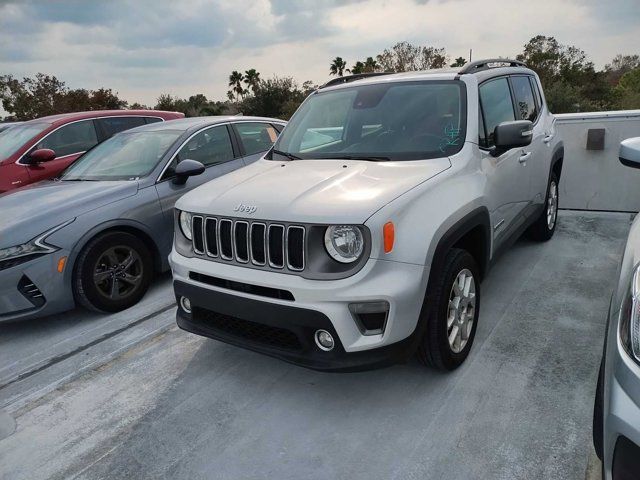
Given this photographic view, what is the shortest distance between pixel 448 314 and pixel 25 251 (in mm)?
3131

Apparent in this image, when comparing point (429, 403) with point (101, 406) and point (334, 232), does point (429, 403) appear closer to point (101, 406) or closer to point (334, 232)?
point (334, 232)

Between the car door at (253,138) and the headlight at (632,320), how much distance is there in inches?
174

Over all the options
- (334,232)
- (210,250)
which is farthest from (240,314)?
(334,232)

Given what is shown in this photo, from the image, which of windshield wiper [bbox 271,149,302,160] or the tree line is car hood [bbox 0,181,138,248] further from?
the tree line

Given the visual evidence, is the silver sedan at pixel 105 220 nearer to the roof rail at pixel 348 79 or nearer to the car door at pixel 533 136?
the roof rail at pixel 348 79

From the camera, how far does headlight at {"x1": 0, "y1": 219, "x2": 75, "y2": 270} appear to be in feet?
11.9

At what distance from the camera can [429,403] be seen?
2693 mm

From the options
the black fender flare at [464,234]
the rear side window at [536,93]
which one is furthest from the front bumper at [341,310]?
the rear side window at [536,93]

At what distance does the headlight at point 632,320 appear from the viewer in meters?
1.56

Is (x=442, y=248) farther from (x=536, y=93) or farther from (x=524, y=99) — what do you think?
(x=536, y=93)

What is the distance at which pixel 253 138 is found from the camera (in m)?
5.79

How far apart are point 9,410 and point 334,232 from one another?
230 centimetres

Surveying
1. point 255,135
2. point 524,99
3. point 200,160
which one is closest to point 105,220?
point 200,160

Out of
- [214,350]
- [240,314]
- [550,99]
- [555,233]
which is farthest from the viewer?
[550,99]
